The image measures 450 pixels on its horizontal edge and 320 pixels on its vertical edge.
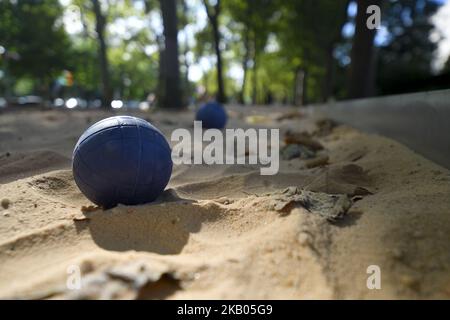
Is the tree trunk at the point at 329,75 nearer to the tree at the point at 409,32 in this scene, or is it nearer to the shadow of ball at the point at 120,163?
the tree at the point at 409,32

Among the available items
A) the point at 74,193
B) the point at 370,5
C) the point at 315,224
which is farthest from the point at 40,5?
the point at 315,224

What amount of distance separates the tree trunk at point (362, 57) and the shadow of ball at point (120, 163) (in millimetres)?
7544

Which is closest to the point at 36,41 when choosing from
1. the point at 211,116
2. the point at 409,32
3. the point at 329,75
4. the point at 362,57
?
the point at 329,75

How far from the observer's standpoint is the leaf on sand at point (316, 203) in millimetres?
2885

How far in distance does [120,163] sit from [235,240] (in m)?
1.14

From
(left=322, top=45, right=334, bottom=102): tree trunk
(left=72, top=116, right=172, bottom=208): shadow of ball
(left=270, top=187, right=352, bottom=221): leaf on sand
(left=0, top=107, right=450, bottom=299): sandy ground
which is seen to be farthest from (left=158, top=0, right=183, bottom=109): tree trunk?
(left=270, top=187, right=352, bottom=221): leaf on sand

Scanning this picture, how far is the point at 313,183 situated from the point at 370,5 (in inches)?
265

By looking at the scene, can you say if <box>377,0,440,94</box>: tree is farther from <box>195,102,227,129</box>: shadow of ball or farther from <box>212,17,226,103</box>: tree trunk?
<box>195,102,227,129</box>: shadow of ball

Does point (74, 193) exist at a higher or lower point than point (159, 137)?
lower

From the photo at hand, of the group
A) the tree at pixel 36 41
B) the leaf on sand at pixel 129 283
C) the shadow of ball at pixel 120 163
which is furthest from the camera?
the tree at pixel 36 41

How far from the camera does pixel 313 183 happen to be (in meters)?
3.83

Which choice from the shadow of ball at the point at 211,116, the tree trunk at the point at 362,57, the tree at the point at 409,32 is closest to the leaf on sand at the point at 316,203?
the shadow of ball at the point at 211,116

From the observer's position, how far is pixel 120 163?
10.5ft
